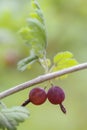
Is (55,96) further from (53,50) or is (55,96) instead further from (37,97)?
(53,50)

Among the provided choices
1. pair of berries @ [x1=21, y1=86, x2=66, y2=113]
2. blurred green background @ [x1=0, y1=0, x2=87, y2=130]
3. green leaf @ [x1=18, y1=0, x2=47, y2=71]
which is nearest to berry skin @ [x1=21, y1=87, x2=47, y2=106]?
pair of berries @ [x1=21, y1=86, x2=66, y2=113]

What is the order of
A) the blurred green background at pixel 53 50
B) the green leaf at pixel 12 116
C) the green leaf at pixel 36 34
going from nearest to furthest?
the green leaf at pixel 12 116, the green leaf at pixel 36 34, the blurred green background at pixel 53 50

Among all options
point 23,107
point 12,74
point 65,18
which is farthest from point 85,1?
point 23,107

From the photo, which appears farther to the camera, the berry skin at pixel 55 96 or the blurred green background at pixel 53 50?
the blurred green background at pixel 53 50

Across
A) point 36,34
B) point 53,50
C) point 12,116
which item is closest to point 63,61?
point 36,34

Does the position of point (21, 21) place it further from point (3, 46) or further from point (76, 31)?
point (76, 31)

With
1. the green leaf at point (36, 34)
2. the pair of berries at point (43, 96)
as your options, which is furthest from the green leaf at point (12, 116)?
the green leaf at point (36, 34)

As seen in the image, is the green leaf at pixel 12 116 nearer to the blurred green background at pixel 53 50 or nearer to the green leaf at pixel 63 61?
the green leaf at pixel 63 61
